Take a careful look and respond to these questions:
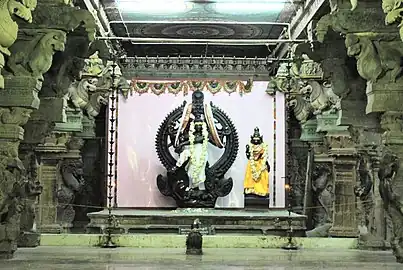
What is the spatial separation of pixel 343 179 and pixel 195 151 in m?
2.89

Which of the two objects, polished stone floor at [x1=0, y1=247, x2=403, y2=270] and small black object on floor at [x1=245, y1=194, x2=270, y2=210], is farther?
small black object on floor at [x1=245, y1=194, x2=270, y2=210]

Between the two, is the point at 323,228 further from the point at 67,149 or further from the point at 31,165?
the point at 31,165

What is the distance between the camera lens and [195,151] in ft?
47.6

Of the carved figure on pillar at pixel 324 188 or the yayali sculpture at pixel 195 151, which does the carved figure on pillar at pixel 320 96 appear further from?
the yayali sculpture at pixel 195 151

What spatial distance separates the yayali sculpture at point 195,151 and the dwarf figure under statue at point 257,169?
58 centimetres

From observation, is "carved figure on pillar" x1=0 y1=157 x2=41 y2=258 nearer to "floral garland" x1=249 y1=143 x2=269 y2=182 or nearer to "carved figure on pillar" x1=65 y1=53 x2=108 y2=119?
"carved figure on pillar" x1=65 y1=53 x2=108 y2=119

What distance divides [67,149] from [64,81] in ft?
16.1

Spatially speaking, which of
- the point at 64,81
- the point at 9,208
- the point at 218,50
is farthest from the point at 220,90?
the point at 9,208

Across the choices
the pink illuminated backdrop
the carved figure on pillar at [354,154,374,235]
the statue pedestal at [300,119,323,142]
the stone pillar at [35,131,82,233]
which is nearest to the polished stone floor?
the carved figure on pillar at [354,154,374,235]

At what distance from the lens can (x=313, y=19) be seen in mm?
11766

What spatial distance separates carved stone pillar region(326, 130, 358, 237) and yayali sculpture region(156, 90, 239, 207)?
251 cm

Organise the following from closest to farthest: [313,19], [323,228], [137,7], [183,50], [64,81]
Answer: [64,81], [313,19], [137,7], [323,228], [183,50]

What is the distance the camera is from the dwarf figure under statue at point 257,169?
14578 millimetres

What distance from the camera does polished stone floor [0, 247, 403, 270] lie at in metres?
7.10
